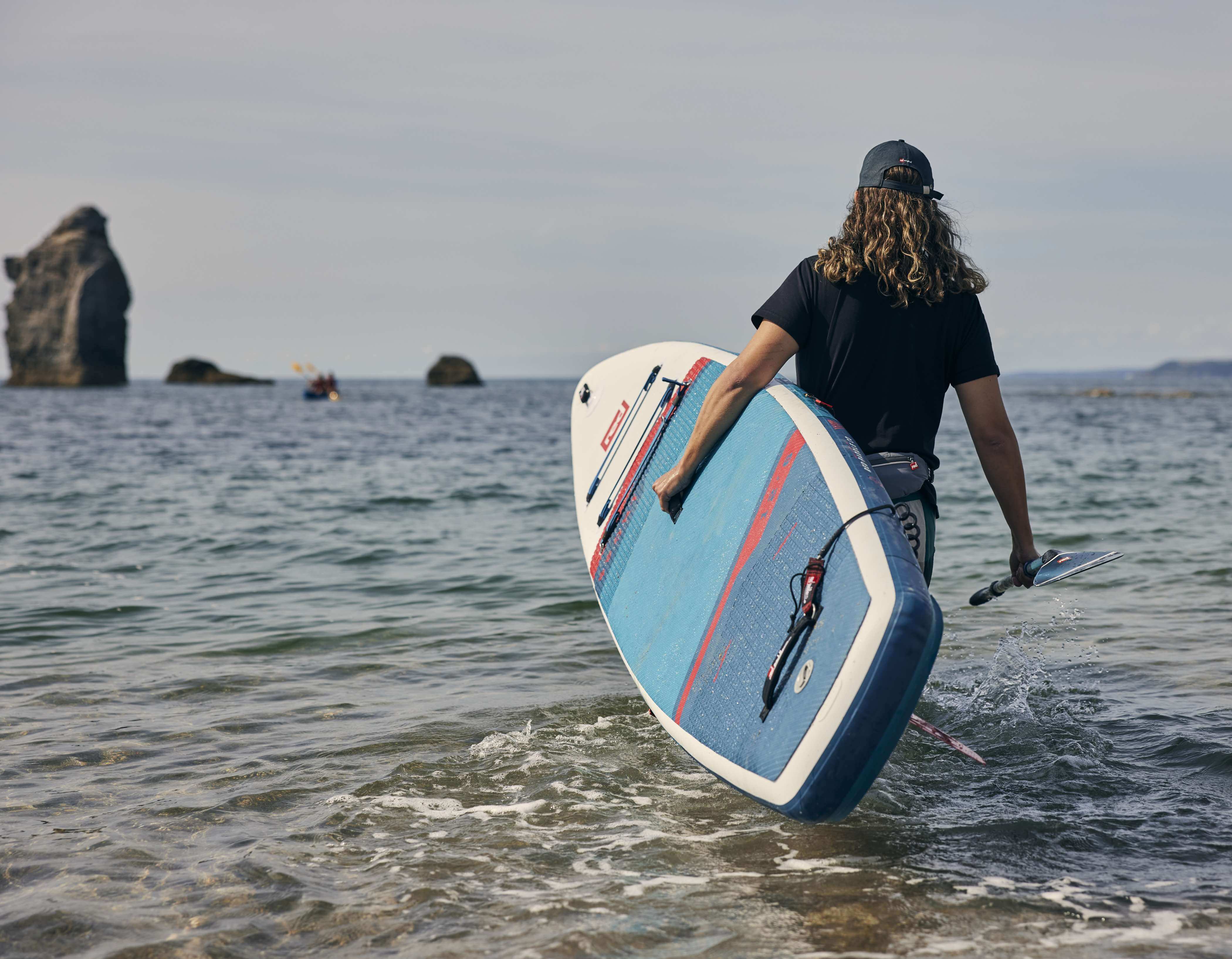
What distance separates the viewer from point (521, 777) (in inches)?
157

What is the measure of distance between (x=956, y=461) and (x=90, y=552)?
50.9ft

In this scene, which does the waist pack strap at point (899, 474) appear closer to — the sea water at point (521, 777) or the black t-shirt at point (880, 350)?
the black t-shirt at point (880, 350)

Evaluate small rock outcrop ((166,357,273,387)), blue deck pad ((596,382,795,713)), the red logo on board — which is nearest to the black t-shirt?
blue deck pad ((596,382,795,713))

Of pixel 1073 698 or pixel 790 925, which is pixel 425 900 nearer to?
pixel 790 925

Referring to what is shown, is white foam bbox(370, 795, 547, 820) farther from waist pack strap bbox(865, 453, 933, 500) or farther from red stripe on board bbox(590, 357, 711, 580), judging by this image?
waist pack strap bbox(865, 453, 933, 500)

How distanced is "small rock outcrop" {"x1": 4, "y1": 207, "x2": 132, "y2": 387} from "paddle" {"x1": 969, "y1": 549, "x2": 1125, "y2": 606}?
102640 millimetres

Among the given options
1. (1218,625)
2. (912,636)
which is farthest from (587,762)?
(1218,625)

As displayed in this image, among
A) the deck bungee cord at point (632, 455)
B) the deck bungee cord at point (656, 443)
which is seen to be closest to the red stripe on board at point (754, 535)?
the deck bungee cord at point (656, 443)

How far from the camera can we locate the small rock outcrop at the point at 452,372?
10525 centimetres

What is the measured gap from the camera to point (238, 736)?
455 centimetres

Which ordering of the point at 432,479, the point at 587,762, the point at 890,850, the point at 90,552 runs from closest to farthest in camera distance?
1. the point at 890,850
2. the point at 587,762
3. the point at 90,552
4. the point at 432,479

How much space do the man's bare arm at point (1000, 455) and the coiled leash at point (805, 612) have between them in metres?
0.64

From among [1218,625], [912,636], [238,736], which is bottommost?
[238,736]

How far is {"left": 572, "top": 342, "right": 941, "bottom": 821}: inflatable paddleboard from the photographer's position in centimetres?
272
